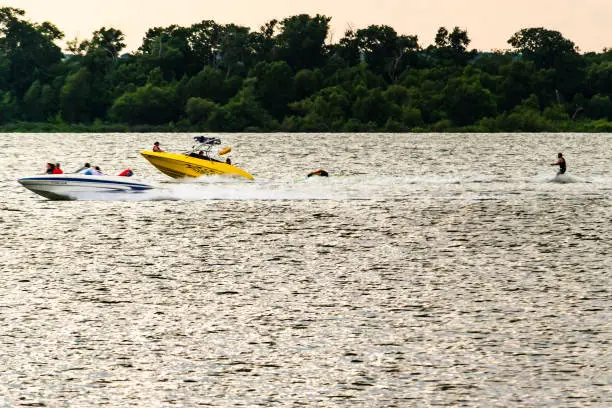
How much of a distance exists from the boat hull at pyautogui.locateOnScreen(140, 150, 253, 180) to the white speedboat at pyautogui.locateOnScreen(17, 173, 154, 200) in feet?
32.3

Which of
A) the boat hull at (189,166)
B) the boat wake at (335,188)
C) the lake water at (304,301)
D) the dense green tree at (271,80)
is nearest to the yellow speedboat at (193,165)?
the boat hull at (189,166)

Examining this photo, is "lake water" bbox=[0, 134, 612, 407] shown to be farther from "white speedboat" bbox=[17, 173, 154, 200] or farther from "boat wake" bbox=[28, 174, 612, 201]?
"white speedboat" bbox=[17, 173, 154, 200]

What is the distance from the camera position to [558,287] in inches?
1097

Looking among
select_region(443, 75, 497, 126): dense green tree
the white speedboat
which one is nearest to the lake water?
the white speedboat

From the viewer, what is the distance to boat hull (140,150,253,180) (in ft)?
206

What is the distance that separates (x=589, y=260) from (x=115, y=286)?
14.7 metres

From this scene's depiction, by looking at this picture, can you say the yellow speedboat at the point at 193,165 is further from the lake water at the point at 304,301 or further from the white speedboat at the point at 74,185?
the white speedboat at the point at 74,185

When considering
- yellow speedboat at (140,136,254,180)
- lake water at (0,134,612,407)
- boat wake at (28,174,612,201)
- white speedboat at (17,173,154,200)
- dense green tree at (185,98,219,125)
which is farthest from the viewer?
dense green tree at (185,98,219,125)

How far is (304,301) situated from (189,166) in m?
38.1

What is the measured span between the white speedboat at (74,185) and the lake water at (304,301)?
72 cm

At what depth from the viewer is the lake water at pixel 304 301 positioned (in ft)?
60.0

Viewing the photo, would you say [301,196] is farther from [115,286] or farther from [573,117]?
[573,117]

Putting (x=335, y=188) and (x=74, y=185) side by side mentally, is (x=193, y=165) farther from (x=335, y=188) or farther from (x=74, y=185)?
(x=74, y=185)

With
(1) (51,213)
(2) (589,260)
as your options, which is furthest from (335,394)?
(1) (51,213)
